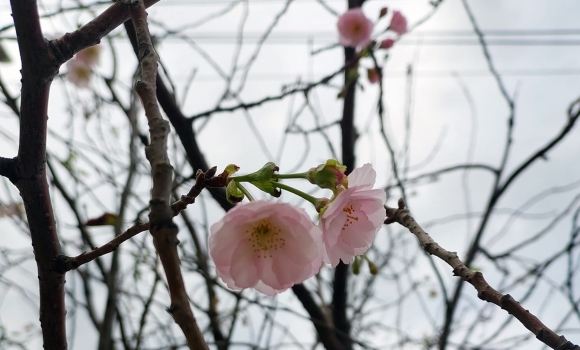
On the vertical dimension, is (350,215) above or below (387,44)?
below

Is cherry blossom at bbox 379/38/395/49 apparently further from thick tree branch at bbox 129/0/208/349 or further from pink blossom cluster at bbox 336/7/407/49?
thick tree branch at bbox 129/0/208/349

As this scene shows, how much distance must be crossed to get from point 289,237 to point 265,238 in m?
0.07

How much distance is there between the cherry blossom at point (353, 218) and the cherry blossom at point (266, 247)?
0.09 ft

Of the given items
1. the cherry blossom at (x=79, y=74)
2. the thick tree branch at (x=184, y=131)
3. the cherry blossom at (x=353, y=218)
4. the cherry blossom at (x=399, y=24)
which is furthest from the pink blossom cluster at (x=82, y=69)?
the cherry blossom at (x=353, y=218)

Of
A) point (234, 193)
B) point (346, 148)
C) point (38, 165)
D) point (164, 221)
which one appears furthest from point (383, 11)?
point (164, 221)

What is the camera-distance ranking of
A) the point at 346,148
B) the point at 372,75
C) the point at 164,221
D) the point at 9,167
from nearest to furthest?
the point at 164,221
the point at 9,167
the point at 346,148
the point at 372,75

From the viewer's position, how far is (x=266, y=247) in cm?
74

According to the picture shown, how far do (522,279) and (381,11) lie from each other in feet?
4.50

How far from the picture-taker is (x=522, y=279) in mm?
2064

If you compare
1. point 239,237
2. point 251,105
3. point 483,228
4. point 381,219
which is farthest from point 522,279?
point 239,237

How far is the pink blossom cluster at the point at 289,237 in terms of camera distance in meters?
0.61

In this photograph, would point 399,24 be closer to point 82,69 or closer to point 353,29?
point 353,29

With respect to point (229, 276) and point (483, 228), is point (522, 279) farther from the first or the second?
point (229, 276)

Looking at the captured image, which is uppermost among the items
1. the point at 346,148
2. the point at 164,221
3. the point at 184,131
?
the point at 346,148
